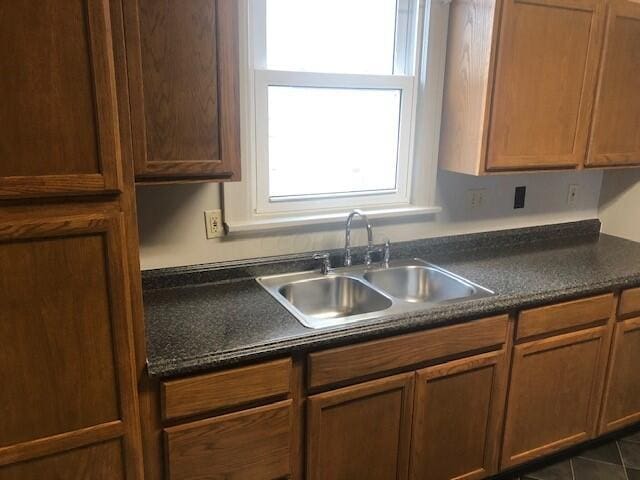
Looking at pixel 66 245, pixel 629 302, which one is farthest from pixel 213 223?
pixel 629 302

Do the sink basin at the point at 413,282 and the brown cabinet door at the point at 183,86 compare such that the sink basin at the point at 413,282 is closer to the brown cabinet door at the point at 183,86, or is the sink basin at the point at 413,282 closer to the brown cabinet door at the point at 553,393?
the brown cabinet door at the point at 553,393

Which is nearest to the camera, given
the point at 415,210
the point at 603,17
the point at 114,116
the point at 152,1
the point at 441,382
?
the point at 114,116

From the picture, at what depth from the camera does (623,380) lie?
7.54ft

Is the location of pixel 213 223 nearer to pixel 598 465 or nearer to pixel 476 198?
pixel 476 198

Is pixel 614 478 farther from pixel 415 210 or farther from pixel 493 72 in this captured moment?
pixel 493 72

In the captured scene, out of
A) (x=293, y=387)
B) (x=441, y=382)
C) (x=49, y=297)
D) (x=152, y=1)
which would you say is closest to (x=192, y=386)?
(x=293, y=387)

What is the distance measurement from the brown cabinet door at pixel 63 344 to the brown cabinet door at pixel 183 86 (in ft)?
1.20

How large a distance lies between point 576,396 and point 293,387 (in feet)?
4.31

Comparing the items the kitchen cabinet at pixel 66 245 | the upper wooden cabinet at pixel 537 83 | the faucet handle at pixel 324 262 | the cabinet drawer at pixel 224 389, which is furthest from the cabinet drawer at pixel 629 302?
the kitchen cabinet at pixel 66 245

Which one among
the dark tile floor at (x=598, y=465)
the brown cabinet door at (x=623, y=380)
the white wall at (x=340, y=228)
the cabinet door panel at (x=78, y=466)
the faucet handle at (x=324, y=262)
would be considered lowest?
the dark tile floor at (x=598, y=465)

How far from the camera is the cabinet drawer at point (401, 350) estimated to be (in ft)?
5.22

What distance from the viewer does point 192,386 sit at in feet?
4.63

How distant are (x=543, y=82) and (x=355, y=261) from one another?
105 cm

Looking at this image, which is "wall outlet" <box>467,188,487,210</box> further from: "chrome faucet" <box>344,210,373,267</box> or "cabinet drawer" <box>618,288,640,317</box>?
"cabinet drawer" <box>618,288,640,317</box>
